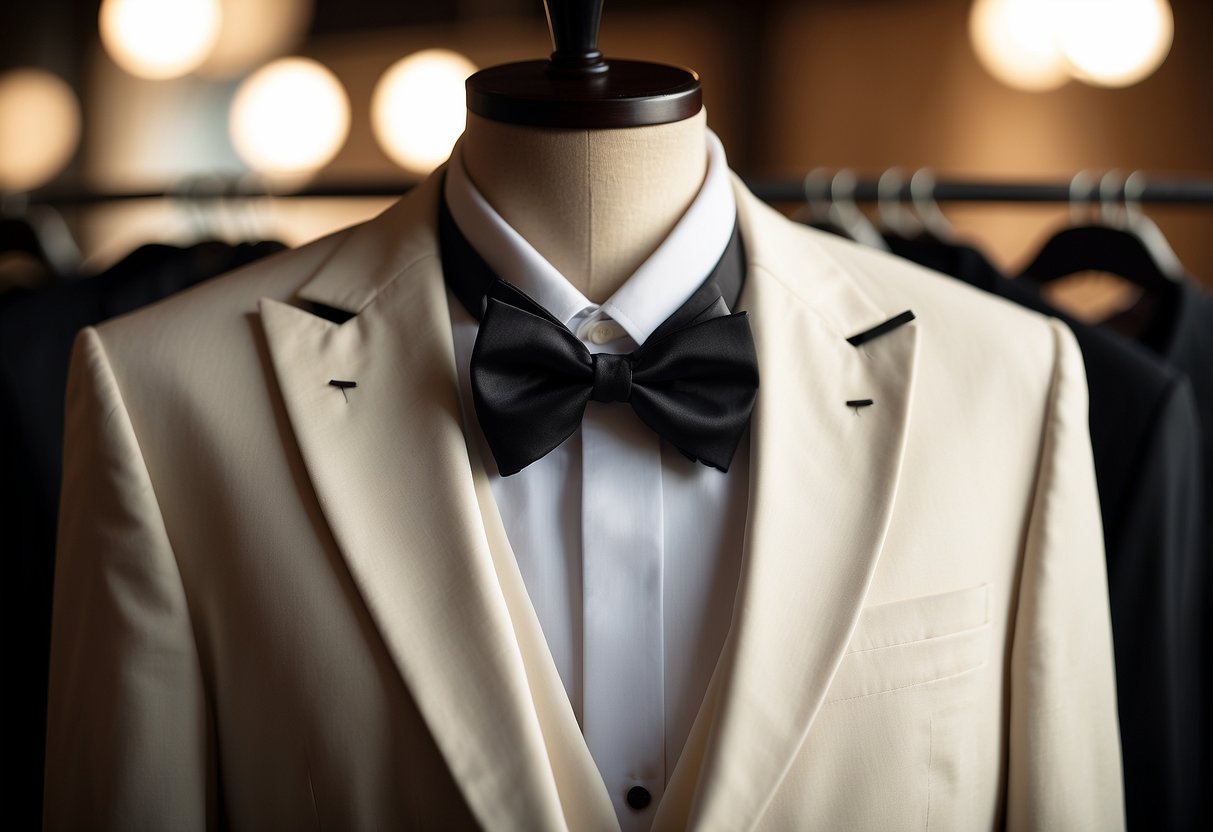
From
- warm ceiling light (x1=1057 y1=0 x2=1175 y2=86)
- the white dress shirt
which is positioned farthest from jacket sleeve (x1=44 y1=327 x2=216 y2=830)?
warm ceiling light (x1=1057 y1=0 x2=1175 y2=86)

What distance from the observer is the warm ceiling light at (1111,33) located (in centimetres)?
297

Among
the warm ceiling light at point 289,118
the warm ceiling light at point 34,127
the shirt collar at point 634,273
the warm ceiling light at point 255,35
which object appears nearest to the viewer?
the shirt collar at point 634,273

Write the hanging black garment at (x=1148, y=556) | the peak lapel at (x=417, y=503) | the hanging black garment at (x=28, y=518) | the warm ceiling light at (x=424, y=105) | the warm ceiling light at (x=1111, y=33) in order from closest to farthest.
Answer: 1. the peak lapel at (x=417, y=503)
2. the hanging black garment at (x=1148, y=556)
3. the hanging black garment at (x=28, y=518)
4. the warm ceiling light at (x=1111, y=33)
5. the warm ceiling light at (x=424, y=105)

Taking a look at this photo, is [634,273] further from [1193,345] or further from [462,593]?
[1193,345]

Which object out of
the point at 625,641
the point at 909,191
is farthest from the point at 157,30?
the point at 625,641

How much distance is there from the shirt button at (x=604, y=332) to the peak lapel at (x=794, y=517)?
0.12m

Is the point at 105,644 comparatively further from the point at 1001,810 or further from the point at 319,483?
the point at 1001,810

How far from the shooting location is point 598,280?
0.99 metres

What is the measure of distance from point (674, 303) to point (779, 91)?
377 cm

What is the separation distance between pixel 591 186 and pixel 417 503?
30 cm

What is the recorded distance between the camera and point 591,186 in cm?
95

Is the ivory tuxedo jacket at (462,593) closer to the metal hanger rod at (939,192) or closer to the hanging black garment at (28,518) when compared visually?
the hanging black garment at (28,518)

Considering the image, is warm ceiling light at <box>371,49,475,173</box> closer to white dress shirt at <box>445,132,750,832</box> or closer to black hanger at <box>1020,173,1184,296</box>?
black hanger at <box>1020,173,1184,296</box>

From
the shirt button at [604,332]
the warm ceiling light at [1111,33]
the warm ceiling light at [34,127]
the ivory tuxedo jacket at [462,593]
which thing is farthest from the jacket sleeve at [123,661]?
the warm ceiling light at [34,127]
